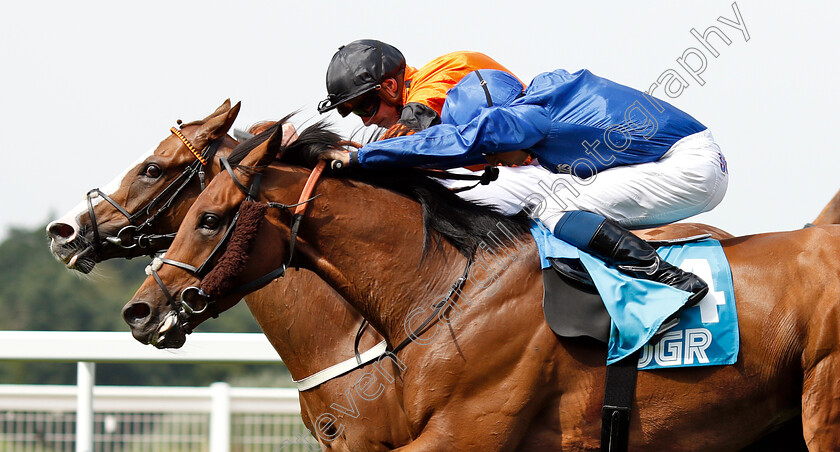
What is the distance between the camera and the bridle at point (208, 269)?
116 inches

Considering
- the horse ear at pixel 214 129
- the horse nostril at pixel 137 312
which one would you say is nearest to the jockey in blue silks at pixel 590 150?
the horse nostril at pixel 137 312

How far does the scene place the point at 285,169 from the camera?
124 inches

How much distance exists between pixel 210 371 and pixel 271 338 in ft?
110

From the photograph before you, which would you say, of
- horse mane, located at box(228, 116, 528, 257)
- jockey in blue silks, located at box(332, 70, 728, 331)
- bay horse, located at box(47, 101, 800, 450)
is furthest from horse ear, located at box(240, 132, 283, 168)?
bay horse, located at box(47, 101, 800, 450)

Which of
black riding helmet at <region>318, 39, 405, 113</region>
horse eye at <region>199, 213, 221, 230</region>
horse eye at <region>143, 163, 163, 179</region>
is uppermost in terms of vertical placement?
black riding helmet at <region>318, 39, 405, 113</region>

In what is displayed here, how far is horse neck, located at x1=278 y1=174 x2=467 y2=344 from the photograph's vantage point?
3105 mm

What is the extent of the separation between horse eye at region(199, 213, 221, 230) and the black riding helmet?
762 millimetres

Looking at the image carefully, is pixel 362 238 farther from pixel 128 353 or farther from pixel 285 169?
pixel 128 353

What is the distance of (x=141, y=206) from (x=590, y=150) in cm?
216

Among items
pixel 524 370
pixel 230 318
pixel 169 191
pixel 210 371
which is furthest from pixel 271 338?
pixel 230 318

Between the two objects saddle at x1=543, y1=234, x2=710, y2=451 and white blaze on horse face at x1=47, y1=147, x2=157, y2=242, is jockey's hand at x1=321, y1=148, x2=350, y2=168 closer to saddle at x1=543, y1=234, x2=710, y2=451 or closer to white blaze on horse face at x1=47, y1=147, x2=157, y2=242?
saddle at x1=543, y1=234, x2=710, y2=451

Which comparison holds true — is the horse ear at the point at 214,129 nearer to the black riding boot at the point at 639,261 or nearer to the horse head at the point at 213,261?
the horse head at the point at 213,261

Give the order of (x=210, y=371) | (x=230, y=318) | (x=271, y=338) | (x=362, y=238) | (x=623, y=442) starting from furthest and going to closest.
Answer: (x=230, y=318)
(x=210, y=371)
(x=271, y=338)
(x=362, y=238)
(x=623, y=442)

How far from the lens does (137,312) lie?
9.61 feet
